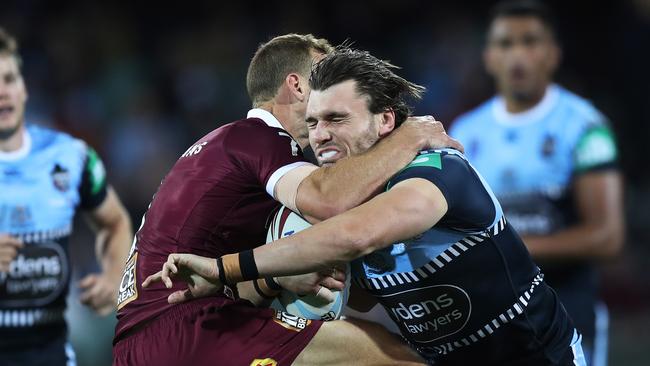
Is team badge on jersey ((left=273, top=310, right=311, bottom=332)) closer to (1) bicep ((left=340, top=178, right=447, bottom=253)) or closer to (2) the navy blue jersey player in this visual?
(2) the navy blue jersey player

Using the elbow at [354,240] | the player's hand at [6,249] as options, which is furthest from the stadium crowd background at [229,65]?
the elbow at [354,240]

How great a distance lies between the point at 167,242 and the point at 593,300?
10.8 ft

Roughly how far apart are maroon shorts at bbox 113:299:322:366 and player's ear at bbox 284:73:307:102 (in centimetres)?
103

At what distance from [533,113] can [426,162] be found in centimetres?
313

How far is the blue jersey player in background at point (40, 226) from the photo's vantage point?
18.2ft

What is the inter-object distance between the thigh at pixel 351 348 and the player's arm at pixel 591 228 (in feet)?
7.26

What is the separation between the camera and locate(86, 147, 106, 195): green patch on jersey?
6023mm

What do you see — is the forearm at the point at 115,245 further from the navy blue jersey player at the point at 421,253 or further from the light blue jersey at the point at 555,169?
the light blue jersey at the point at 555,169

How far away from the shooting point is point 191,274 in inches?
153

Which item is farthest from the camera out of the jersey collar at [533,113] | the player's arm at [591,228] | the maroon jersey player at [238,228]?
the jersey collar at [533,113]

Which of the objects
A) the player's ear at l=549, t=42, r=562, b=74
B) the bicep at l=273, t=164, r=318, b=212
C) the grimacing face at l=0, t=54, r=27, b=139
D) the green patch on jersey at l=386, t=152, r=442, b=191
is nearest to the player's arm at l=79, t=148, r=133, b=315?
the grimacing face at l=0, t=54, r=27, b=139

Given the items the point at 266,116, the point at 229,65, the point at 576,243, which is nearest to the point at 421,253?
the point at 266,116

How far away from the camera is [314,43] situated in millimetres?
4824

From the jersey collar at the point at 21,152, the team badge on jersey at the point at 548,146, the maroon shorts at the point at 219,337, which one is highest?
the jersey collar at the point at 21,152
